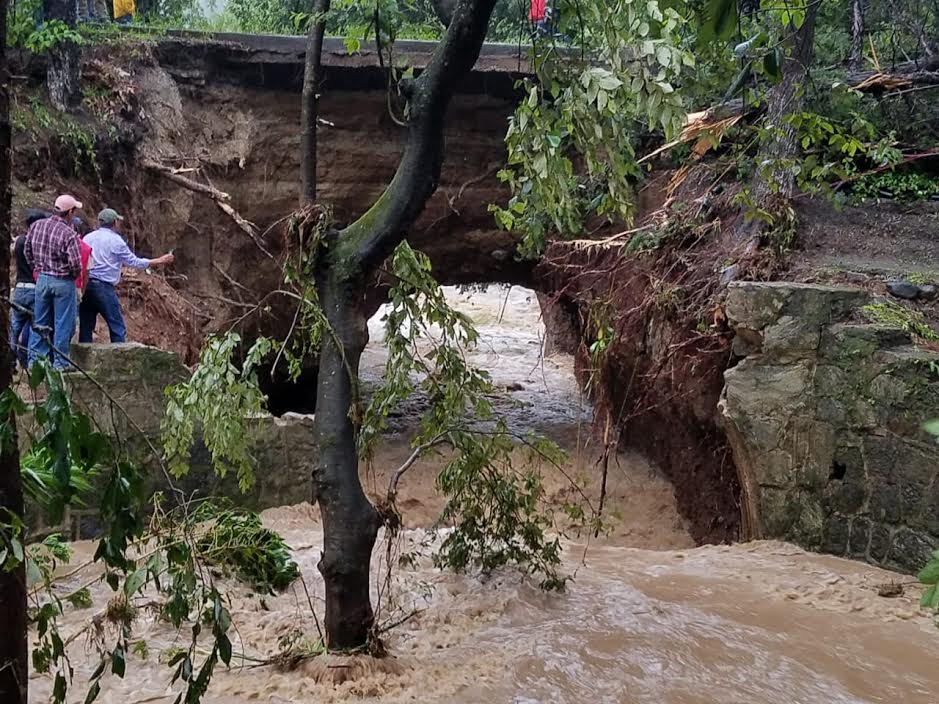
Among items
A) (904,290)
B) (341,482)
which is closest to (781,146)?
(904,290)

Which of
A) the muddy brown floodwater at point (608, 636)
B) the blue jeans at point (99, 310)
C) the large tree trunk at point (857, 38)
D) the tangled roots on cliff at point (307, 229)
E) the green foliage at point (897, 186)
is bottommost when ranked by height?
the muddy brown floodwater at point (608, 636)

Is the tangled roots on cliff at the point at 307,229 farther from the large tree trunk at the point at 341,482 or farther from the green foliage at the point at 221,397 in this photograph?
the green foliage at the point at 221,397

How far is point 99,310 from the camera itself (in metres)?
6.42

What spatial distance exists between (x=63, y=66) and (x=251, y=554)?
6.06 metres

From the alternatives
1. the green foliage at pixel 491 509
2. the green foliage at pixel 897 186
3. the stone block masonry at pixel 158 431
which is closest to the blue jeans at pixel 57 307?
the stone block masonry at pixel 158 431

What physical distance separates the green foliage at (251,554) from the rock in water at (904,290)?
4807 mm

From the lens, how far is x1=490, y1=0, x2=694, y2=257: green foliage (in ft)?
8.43

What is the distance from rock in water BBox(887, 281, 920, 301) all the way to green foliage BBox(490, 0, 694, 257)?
3762 millimetres

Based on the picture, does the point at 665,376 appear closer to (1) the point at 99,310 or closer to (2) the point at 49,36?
(1) the point at 99,310

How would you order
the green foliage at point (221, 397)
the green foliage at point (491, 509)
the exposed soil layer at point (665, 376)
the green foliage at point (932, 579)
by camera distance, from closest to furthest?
the green foliage at point (932, 579), the green foliage at point (221, 397), the green foliage at point (491, 509), the exposed soil layer at point (665, 376)

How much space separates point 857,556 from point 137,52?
813 cm

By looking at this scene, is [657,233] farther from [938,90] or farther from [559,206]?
[559,206]

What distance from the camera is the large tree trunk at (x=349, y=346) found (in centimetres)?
339

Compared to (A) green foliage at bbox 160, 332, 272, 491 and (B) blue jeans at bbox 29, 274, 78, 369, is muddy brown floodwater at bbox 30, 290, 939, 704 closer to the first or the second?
(A) green foliage at bbox 160, 332, 272, 491
